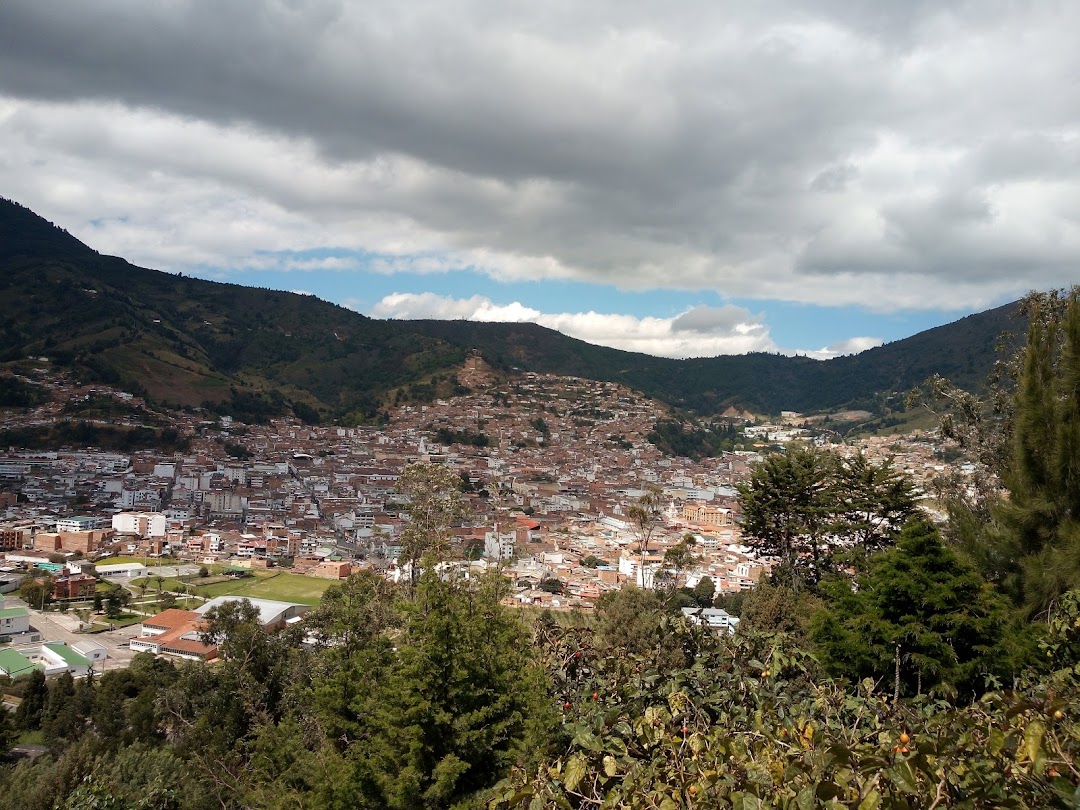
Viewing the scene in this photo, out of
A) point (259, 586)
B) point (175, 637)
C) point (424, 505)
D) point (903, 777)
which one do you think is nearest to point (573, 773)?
point (903, 777)

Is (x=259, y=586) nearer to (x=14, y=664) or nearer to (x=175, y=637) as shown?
(x=175, y=637)

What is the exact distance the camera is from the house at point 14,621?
832 inches

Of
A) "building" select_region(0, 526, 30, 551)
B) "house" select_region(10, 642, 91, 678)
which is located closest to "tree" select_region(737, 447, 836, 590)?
"house" select_region(10, 642, 91, 678)

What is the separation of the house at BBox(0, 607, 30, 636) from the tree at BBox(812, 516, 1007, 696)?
25.7 metres

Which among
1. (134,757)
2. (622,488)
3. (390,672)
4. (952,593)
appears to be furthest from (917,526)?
(622,488)

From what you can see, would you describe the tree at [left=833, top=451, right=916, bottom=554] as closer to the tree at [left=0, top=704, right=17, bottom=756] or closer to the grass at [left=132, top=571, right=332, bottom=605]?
the tree at [left=0, top=704, right=17, bottom=756]

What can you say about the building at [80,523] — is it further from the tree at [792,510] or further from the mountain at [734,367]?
the mountain at [734,367]

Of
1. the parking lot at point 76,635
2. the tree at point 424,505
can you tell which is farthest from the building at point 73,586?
the tree at point 424,505

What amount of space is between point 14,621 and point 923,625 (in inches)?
1054

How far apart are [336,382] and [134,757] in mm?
75414

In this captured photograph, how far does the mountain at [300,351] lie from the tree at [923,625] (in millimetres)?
52202

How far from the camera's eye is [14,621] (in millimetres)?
21516

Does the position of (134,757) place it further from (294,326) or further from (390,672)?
(294,326)

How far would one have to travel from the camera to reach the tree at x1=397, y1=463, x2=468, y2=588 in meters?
9.48
